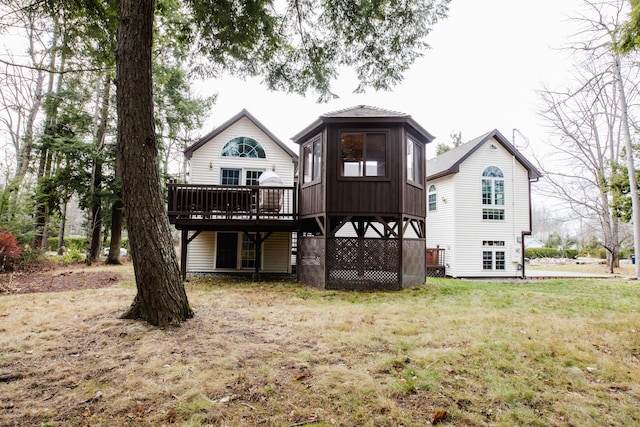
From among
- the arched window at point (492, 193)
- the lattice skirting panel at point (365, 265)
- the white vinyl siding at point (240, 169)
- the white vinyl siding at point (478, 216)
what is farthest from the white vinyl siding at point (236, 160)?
the arched window at point (492, 193)

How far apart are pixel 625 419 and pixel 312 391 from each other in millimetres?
2514

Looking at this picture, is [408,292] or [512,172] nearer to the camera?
[408,292]

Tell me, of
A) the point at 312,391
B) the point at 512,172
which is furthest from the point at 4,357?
the point at 512,172

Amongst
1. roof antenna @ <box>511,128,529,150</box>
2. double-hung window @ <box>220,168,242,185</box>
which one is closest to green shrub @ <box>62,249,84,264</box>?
double-hung window @ <box>220,168,242,185</box>

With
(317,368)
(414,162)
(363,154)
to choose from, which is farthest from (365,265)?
(317,368)

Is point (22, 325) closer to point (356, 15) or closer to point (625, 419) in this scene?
point (625, 419)

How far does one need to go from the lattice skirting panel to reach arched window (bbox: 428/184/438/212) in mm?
8543

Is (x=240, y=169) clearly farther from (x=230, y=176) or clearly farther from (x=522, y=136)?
(x=522, y=136)

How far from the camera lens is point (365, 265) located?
349 inches

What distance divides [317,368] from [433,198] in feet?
48.3

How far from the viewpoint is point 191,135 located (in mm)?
21188

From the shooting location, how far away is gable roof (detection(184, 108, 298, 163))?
40.3 feet

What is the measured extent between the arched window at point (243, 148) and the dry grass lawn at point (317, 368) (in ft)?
25.1

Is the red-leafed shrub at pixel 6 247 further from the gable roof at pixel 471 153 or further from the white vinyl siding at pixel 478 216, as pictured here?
the white vinyl siding at pixel 478 216
